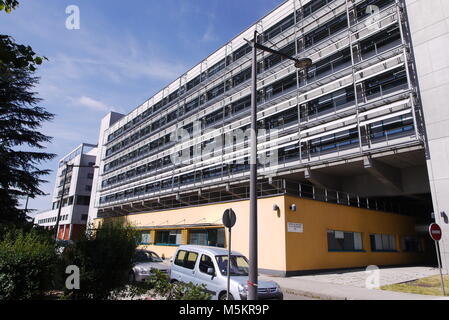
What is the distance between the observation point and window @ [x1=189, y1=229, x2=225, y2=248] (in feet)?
70.0

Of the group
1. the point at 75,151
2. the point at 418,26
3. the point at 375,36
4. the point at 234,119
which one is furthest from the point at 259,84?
the point at 75,151

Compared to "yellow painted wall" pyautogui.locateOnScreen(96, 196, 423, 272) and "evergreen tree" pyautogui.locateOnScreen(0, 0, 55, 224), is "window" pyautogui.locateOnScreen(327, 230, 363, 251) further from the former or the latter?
"evergreen tree" pyautogui.locateOnScreen(0, 0, 55, 224)

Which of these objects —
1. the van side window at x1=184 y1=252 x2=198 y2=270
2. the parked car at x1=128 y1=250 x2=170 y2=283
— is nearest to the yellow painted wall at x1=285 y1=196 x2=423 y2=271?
the parked car at x1=128 y1=250 x2=170 y2=283

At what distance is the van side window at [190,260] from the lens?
30.9 feet

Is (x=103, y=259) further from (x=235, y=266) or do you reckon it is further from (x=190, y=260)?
(x=235, y=266)

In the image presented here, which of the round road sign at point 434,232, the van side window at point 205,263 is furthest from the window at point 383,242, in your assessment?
the van side window at point 205,263

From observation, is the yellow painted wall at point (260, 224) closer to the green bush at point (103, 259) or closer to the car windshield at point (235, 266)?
the car windshield at point (235, 266)

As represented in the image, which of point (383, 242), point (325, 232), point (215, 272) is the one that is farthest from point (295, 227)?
point (383, 242)

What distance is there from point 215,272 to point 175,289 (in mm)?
2687

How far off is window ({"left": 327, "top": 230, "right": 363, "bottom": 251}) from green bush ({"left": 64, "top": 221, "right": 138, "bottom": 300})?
15.0 m

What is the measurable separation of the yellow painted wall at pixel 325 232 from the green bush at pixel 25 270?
12220 mm

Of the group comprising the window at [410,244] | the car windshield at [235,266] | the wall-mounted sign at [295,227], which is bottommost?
the car windshield at [235,266]

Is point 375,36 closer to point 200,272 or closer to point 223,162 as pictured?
point 223,162

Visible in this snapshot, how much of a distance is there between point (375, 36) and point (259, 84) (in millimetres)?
11236
